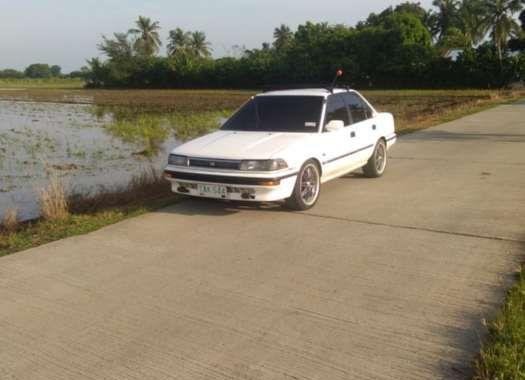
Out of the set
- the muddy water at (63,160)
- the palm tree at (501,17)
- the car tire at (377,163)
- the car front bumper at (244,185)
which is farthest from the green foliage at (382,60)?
the car front bumper at (244,185)

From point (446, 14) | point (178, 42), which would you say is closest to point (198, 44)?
point (178, 42)

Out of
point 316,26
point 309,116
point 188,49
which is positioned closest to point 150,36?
point 188,49

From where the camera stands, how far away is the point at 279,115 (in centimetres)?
730

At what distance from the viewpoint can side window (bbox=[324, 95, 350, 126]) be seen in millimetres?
7237

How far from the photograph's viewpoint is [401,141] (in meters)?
12.7

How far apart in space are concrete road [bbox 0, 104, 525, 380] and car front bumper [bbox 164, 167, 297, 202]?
31cm

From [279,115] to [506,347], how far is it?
4.74m

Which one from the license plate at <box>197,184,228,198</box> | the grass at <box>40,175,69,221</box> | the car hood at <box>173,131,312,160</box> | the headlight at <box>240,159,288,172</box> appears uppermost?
the car hood at <box>173,131,312,160</box>

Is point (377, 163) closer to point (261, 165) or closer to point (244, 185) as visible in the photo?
point (261, 165)

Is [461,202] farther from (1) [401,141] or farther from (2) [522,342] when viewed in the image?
(1) [401,141]

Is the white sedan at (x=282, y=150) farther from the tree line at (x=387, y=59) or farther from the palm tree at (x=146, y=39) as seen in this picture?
the palm tree at (x=146, y=39)

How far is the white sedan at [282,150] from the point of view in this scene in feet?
20.0

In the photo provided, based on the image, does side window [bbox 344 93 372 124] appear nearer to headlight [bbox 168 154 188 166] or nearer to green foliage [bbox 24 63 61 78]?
headlight [bbox 168 154 188 166]

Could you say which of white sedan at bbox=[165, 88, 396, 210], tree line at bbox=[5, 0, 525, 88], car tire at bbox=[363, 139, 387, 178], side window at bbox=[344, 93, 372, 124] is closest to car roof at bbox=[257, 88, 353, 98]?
white sedan at bbox=[165, 88, 396, 210]
